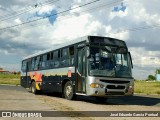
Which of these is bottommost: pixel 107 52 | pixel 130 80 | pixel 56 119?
pixel 56 119

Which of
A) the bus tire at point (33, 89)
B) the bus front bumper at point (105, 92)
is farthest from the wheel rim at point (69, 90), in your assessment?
the bus tire at point (33, 89)

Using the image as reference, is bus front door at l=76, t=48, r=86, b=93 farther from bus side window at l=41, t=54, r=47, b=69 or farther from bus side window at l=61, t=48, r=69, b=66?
bus side window at l=41, t=54, r=47, b=69

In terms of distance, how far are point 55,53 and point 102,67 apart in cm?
559

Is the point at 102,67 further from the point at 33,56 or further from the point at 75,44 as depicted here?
the point at 33,56

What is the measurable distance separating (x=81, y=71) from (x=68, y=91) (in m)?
2.15

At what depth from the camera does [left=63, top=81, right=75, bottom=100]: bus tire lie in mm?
18828

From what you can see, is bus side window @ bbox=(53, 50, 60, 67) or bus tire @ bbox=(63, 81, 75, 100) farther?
bus side window @ bbox=(53, 50, 60, 67)

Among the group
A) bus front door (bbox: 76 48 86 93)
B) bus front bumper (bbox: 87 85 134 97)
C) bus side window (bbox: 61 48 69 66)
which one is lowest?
bus front bumper (bbox: 87 85 134 97)

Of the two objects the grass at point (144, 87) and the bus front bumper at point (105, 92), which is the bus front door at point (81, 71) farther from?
the grass at point (144, 87)

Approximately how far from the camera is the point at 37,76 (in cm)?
2542

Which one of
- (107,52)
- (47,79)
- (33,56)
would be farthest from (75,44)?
(33,56)

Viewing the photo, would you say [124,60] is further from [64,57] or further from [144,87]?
[144,87]

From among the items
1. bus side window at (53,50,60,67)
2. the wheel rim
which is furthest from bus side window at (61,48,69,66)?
the wheel rim

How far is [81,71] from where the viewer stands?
17656 millimetres
